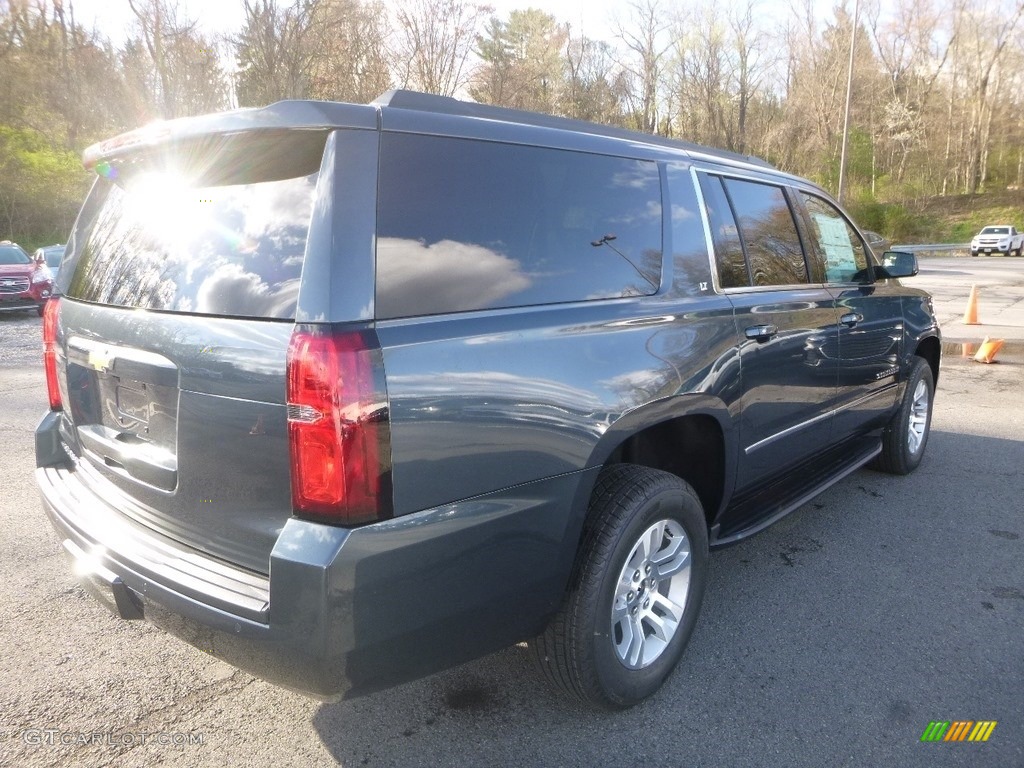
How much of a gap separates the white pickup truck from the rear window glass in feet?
144

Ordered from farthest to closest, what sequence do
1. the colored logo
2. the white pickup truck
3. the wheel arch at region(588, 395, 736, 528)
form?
1. the white pickup truck
2. the wheel arch at region(588, 395, 736, 528)
3. the colored logo

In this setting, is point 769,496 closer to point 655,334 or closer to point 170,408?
point 655,334

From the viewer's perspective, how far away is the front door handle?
3184 mm

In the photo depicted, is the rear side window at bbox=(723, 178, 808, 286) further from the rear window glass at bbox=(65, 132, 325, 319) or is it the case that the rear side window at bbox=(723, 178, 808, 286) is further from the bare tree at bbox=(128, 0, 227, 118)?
the bare tree at bbox=(128, 0, 227, 118)

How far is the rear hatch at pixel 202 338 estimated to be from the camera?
198 cm

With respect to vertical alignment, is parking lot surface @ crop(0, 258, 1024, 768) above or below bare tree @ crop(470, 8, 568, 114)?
below

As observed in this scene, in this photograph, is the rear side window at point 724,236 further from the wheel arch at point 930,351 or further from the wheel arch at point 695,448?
the wheel arch at point 930,351

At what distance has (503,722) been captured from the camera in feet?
8.53

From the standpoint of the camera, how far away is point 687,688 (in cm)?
283

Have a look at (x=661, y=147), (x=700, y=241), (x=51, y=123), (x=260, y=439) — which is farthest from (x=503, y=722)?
(x=51, y=123)

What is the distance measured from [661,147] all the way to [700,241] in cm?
41

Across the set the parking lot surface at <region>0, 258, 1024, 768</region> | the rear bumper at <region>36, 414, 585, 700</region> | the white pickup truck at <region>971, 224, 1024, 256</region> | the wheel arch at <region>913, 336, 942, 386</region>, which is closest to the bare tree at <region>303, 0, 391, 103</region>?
the wheel arch at <region>913, 336, 942, 386</region>

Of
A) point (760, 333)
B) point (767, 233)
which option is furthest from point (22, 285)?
point (760, 333)

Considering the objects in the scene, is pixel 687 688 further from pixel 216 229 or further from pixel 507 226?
pixel 216 229
